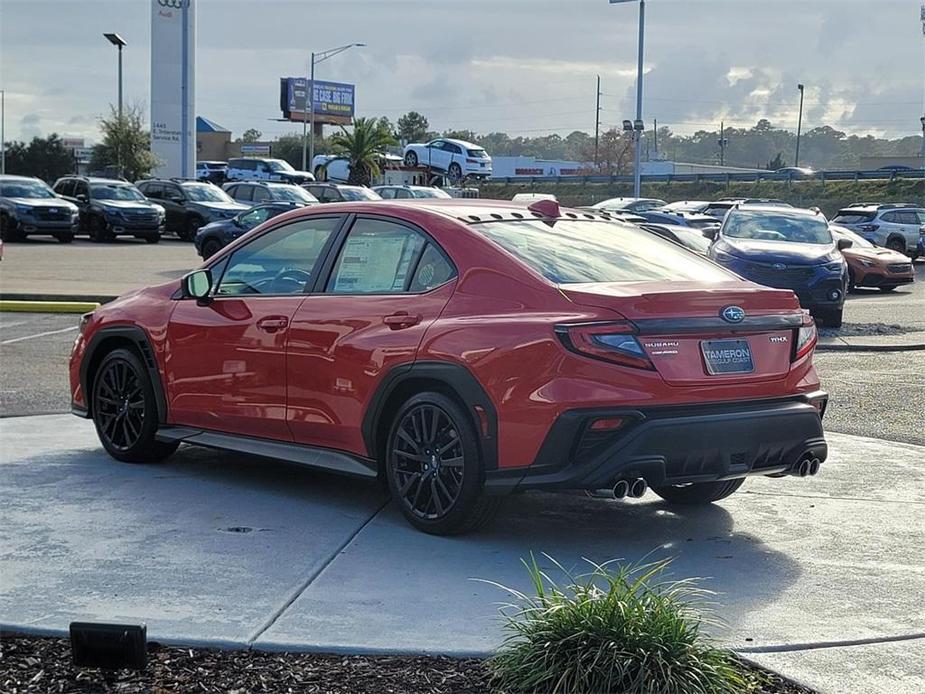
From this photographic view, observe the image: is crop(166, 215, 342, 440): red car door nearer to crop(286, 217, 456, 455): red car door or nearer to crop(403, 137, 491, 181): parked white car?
crop(286, 217, 456, 455): red car door

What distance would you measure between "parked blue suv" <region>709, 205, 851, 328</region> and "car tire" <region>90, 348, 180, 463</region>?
11168 mm

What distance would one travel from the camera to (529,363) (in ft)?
18.9

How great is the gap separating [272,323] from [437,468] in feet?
4.73

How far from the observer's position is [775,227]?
1980 cm

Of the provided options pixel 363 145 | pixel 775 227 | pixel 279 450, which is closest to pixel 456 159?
pixel 363 145

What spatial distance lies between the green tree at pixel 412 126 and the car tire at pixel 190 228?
3667 inches

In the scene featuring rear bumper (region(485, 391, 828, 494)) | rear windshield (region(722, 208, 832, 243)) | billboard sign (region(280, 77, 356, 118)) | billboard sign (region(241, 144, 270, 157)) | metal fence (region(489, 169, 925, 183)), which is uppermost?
billboard sign (region(280, 77, 356, 118))

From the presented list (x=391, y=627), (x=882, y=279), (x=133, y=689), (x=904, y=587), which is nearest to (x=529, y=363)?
(x=391, y=627)

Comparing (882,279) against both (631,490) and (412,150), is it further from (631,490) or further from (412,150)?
(412,150)

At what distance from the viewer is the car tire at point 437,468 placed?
5.96 metres

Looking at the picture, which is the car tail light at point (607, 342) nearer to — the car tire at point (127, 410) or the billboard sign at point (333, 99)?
the car tire at point (127, 410)

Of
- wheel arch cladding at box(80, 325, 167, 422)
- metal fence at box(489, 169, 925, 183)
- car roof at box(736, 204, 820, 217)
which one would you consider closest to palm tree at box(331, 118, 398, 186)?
metal fence at box(489, 169, 925, 183)

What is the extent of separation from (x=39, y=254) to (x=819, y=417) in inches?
1019

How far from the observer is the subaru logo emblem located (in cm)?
602
